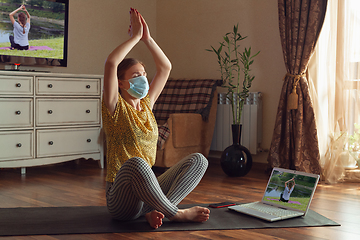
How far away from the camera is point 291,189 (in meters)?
2.17

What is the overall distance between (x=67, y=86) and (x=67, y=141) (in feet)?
1.66

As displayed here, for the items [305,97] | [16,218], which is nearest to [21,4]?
[16,218]

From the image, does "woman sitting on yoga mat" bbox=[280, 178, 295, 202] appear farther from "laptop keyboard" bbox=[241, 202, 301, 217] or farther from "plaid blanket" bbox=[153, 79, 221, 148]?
"plaid blanket" bbox=[153, 79, 221, 148]

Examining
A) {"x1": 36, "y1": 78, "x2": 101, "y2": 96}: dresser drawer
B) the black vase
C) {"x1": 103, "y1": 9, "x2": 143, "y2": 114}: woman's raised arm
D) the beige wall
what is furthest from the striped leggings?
the beige wall

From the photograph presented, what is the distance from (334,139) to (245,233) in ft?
5.87

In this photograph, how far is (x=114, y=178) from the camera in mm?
1854

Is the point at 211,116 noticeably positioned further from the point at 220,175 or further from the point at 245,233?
the point at 245,233

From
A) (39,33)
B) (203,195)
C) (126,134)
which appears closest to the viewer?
(126,134)

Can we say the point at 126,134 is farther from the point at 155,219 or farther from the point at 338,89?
the point at 338,89

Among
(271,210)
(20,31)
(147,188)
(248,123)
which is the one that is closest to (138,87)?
(147,188)

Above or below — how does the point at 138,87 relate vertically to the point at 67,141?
above

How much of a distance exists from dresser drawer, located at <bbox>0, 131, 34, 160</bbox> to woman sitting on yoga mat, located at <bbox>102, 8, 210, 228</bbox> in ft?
5.73

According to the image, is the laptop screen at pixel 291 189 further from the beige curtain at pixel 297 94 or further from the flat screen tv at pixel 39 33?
the flat screen tv at pixel 39 33

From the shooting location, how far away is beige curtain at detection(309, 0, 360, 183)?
3.22m
